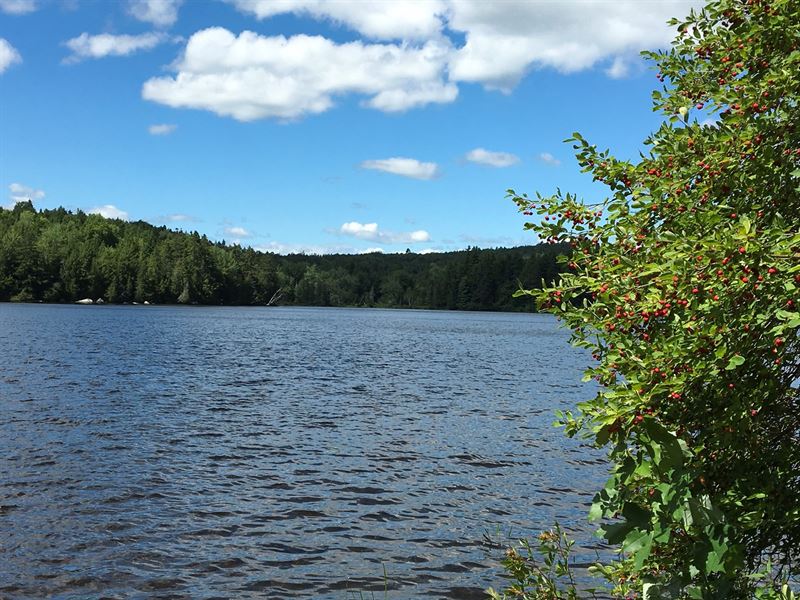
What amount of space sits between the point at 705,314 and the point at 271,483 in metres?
15.6

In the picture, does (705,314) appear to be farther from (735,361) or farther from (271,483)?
(271,483)

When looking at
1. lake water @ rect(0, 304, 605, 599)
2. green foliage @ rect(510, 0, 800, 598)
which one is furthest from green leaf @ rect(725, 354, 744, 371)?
lake water @ rect(0, 304, 605, 599)

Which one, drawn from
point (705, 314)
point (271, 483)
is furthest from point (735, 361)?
point (271, 483)

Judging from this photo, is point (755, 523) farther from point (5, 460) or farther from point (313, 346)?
point (313, 346)

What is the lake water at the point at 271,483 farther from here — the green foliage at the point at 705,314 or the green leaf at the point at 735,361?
the green leaf at the point at 735,361

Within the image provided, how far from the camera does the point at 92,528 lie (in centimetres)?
1485

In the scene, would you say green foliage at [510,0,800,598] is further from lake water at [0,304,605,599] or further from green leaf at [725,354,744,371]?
lake water at [0,304,605,599]

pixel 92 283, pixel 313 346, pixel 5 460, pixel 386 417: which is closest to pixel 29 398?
pixel 5 460

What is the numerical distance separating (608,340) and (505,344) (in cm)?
7784

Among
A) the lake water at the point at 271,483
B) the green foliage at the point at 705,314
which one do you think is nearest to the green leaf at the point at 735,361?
the green foliage at the point at 705,314

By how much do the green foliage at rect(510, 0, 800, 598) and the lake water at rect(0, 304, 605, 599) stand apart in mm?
7097

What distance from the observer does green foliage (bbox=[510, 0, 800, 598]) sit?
5.13m

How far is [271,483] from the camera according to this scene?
1866 centimetres

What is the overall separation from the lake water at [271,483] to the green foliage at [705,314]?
7.10 m
